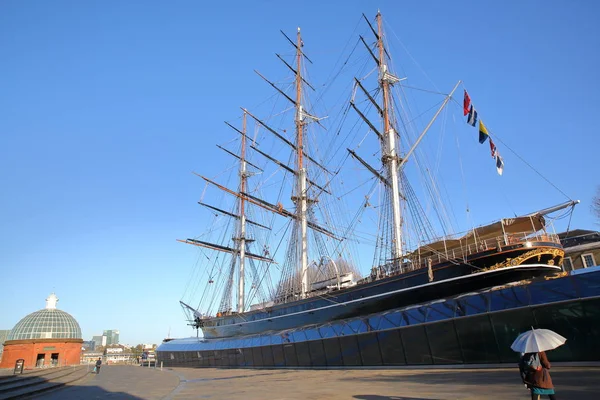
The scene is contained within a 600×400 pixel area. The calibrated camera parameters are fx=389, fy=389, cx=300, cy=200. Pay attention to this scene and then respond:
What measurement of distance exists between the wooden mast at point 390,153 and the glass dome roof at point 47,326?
37.5 m

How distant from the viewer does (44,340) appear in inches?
1563

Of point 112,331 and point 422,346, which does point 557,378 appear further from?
point 112,331

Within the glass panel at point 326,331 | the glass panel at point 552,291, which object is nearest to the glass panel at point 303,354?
the glass panel at point 326,331

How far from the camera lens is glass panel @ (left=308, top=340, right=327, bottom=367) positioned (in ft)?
71.9

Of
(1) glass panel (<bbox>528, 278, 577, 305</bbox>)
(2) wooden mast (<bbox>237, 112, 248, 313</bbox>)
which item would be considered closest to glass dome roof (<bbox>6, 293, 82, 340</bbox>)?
(2) wooden mast (<bbox>237, 112, 248, 313</bbox>)

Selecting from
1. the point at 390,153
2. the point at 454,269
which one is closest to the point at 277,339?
the point at 454,269

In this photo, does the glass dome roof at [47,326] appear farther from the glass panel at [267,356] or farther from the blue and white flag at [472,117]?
the blue and white flag at [472,117]

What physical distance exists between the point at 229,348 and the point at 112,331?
18043 cm

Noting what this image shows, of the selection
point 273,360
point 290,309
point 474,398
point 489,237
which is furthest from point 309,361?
point 474,398

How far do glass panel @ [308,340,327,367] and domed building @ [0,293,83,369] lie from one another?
3123 centimetres

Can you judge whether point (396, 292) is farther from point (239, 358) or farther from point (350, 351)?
point (239, 358)

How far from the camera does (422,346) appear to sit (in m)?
16.4

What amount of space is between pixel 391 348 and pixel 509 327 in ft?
18.0

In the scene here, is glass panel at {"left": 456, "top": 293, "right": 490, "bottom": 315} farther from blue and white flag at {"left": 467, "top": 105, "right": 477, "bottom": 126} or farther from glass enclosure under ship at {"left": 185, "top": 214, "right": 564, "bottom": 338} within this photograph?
blue and white flag at {"left": 467, "top": 105, "right": 477, "bottom": 126}
